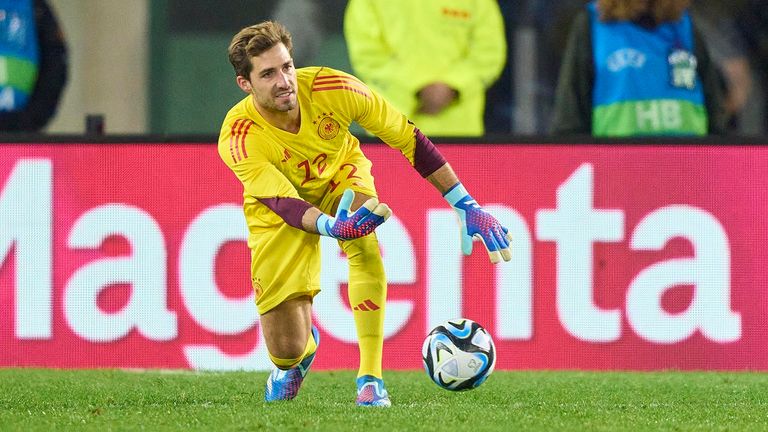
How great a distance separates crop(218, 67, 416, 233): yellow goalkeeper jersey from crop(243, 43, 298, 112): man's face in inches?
6.0

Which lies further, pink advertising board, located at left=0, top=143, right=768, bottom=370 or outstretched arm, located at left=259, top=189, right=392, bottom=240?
pink advertising board, located at left=0, top=143, right=768, bottom=370

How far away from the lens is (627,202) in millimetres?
8906

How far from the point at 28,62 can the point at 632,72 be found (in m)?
3.51

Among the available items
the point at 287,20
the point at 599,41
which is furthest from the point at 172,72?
the point at 599,41

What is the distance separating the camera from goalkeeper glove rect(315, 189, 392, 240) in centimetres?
Answer: 605

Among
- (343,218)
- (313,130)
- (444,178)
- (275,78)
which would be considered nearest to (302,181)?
(313,130)

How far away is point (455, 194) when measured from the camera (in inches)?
270

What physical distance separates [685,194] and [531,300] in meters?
1.04

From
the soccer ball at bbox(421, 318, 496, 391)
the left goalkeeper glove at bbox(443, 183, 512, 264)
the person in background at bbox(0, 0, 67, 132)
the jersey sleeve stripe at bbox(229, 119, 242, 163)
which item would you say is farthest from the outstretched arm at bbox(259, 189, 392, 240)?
the person in background at bbox(0, 0, 67, 132)

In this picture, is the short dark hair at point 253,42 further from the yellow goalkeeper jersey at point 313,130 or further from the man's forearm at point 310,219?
the man's forearm at point 310,219

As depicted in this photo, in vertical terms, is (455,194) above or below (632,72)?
below

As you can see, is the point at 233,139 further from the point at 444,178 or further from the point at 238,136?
the point at 444,178

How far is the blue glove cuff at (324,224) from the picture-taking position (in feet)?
20.3

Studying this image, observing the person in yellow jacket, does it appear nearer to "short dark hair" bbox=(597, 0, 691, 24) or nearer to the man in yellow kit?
"short dark hair" bbox=(597, 0, 691, 24)
